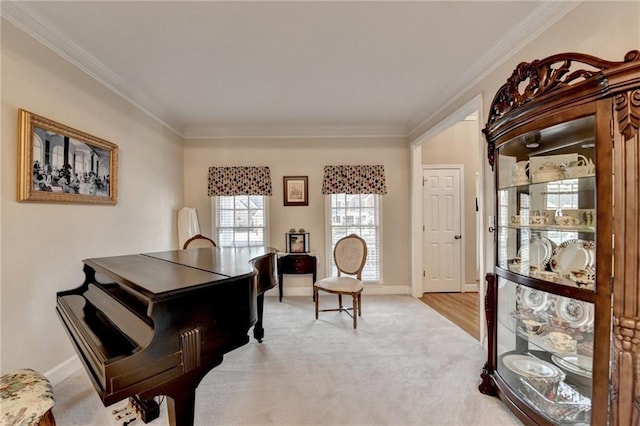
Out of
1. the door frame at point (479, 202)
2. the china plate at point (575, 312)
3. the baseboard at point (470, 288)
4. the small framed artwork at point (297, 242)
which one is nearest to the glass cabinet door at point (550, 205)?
the china plate at point (575, 312)

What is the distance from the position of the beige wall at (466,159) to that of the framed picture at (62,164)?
4363 mm

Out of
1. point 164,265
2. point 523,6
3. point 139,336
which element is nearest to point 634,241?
point 523,6

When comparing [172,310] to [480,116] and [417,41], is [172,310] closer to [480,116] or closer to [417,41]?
[417,41]

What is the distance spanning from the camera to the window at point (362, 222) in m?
4.68

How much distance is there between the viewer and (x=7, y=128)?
6.20 ft

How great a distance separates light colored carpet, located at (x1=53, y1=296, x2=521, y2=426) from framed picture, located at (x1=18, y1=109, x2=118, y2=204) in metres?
1.49

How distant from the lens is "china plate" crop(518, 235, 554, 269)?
1.73 metres

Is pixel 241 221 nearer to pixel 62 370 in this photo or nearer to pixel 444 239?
pixel 62 370

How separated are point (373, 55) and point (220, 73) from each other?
148 cm

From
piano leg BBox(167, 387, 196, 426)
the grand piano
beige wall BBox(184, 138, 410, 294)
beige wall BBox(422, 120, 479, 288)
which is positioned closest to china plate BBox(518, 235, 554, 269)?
the grand piano

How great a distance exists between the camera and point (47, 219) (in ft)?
7.10

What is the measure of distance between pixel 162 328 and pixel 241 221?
349 centimetres

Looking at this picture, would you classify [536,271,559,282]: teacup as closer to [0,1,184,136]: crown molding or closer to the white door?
the white door

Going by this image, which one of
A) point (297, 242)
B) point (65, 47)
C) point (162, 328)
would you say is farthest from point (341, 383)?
point (65, 47)
